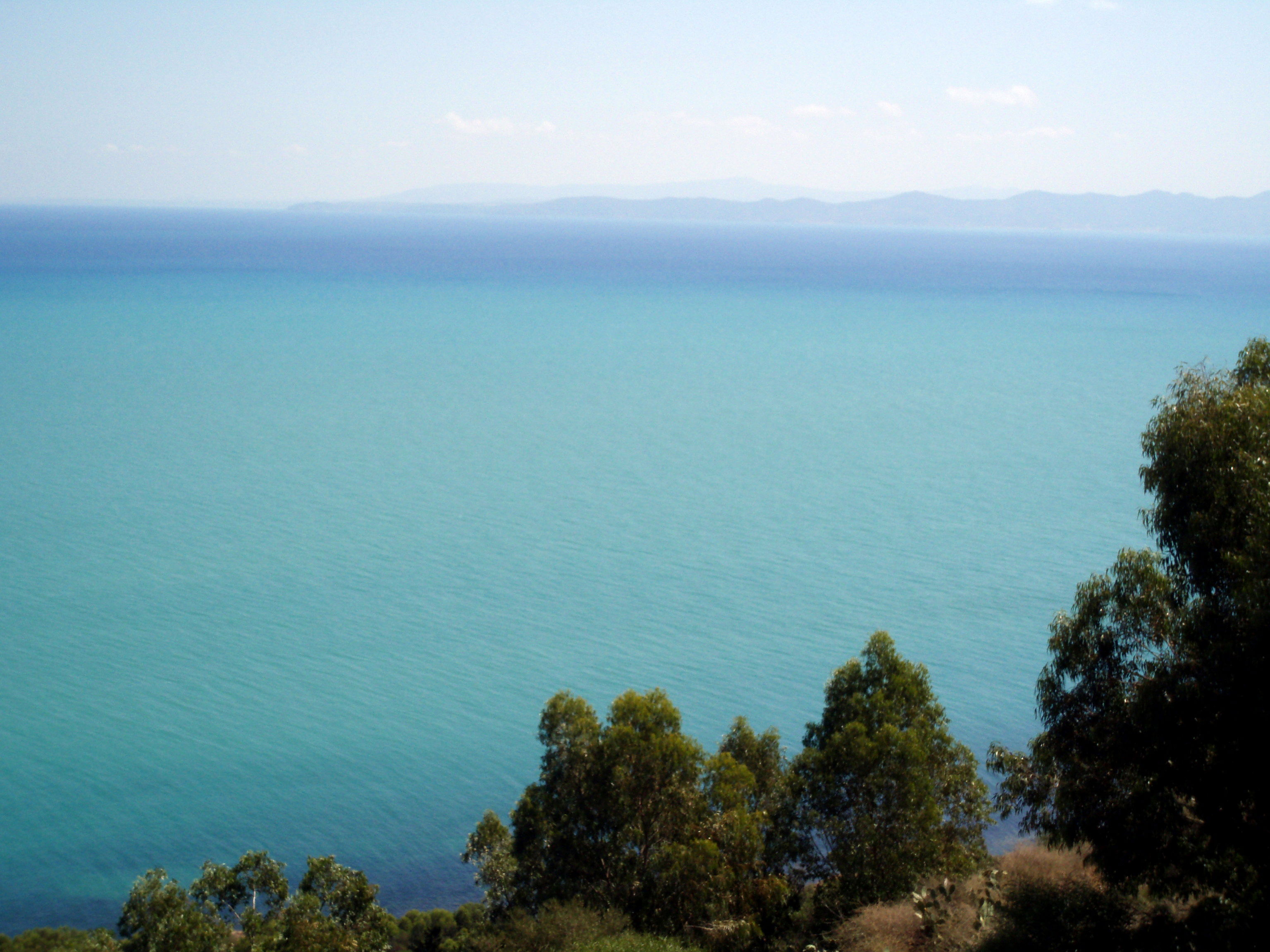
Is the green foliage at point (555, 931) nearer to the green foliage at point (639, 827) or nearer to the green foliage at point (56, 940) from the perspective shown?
the green foliage at point (639, 827)

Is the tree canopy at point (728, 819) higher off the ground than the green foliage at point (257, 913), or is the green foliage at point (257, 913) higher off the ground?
the tree canopy at point (728, 819)

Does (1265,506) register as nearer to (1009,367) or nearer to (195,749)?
(195,749)

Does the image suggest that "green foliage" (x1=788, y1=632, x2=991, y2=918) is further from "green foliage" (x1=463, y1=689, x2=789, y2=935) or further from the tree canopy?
"green foliage" (x1=463, y1=689, x2=789, y2=935)

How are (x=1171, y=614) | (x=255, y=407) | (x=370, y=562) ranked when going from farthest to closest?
1. (x=255, y=407)
2. (x=370, y=562)
3. (x=1171, y=614)

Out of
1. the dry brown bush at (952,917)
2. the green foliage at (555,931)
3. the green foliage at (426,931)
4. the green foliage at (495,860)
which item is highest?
the dry brown bush at (952,917)

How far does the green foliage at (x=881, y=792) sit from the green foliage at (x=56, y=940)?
10.4m

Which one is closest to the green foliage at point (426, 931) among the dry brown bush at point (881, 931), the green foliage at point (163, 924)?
the green foliage at point (163, 924)

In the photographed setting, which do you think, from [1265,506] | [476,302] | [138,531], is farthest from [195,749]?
[476,302]

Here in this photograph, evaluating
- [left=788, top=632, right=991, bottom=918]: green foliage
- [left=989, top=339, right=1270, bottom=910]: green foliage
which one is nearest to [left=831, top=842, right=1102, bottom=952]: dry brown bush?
[left=788, top=632, right=991, bottom=918]: green foliage

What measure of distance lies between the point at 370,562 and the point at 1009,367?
2449 inches

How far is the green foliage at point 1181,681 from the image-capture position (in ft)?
34.8

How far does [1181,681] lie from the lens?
1129 centimetres

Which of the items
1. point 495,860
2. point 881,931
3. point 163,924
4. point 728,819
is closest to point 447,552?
point 495,860

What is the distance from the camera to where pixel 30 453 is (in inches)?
2128
